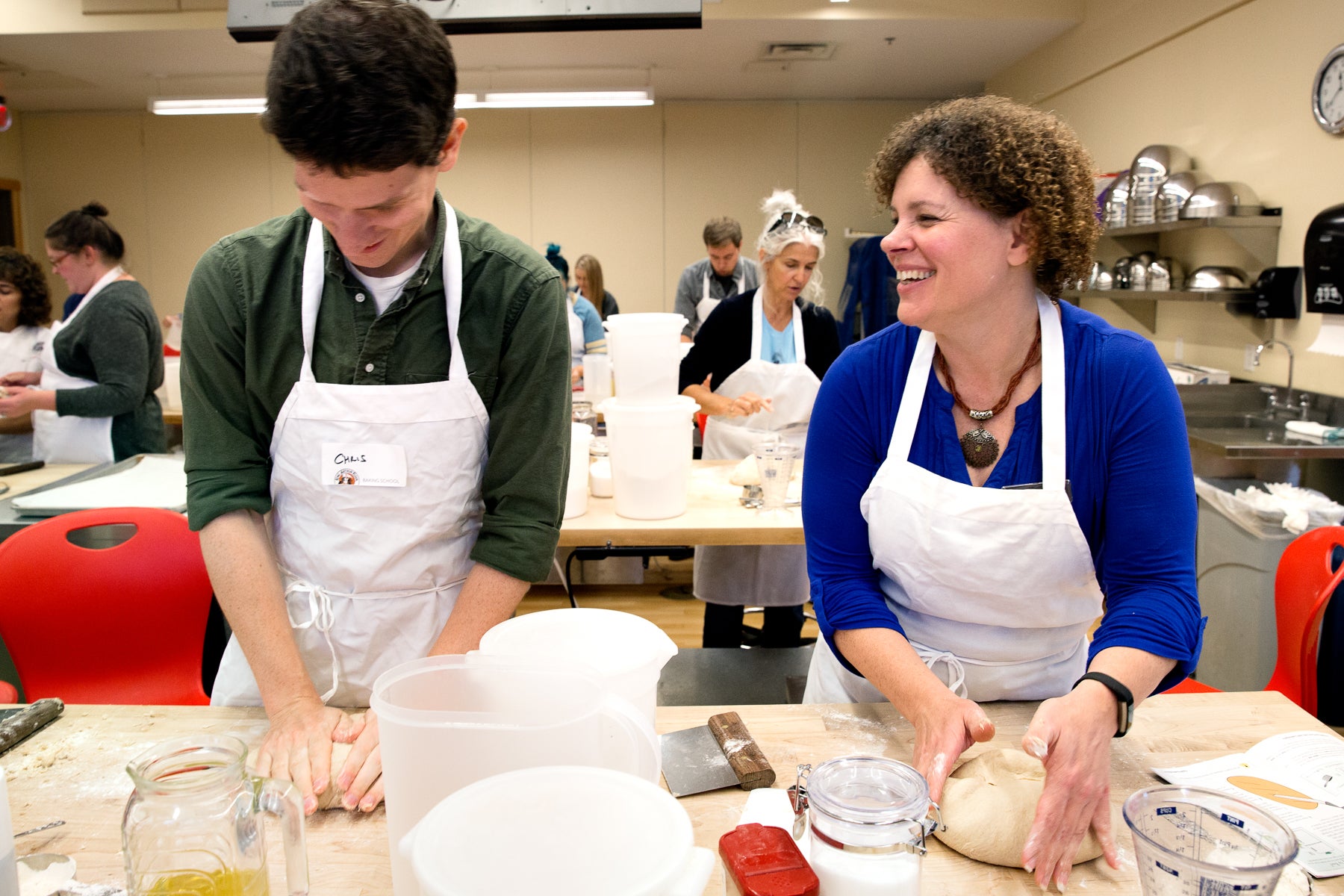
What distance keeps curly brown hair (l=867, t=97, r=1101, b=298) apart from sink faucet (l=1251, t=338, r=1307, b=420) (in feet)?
10.3

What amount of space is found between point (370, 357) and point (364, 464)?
0.54 feet

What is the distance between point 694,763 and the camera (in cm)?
118

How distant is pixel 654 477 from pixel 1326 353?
298 centimetres

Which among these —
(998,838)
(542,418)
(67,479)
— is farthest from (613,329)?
(67,479)

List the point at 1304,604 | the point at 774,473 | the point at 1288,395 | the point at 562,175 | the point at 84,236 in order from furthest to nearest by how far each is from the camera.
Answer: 1. the point at 562,175
2. the point at 1288,395
3. the point at 84,236
4. the point at 774,473
5. the point at 1304,604

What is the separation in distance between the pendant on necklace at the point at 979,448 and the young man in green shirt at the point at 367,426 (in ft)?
2.11

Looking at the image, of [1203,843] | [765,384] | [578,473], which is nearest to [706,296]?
[765,384]

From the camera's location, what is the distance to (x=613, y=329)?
2482 mm

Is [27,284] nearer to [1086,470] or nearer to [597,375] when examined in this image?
[597,375]

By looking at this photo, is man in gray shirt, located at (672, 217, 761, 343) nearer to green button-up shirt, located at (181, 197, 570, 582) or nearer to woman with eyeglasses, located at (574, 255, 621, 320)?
woman with eyeglasses, located at (574, 255, 621, 320)

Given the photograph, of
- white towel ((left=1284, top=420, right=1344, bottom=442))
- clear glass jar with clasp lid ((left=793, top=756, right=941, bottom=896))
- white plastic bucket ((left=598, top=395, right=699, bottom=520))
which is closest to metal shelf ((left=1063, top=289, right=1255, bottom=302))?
white towel ((left=1284, top=420, right=1344, bottom=442))

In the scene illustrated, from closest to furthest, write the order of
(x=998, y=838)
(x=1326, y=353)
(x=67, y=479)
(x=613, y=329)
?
(x=998, y=838)
(x=613, y=329)
(x=67, y=479)
(x=1326, y=353)

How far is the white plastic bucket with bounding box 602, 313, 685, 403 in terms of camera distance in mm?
2459

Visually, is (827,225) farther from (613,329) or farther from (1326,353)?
(613,329)
